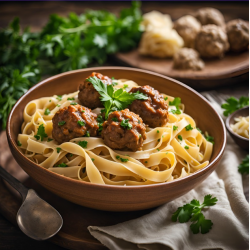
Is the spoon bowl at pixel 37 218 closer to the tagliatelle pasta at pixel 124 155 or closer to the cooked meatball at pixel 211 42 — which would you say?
the tagliatelle pasta at pixel 124 155

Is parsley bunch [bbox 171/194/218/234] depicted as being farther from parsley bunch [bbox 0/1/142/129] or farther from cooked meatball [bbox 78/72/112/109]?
parsley bunch [bbox 0/1/142/129]

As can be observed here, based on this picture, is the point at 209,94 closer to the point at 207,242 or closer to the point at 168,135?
the point at 168,135

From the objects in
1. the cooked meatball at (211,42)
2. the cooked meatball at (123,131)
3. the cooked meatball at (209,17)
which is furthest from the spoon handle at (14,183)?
the cooked meatball at (209,17)

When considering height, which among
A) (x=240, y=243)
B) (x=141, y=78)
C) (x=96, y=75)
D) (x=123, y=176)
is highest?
(x=96, y=75)

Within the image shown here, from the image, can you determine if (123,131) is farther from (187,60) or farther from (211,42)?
(211,42)

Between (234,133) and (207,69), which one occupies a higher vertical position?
(207,69)

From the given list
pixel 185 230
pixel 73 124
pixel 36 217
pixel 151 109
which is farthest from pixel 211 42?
pixel 36 217

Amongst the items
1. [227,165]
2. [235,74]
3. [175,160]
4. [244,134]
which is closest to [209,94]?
[235,74]
